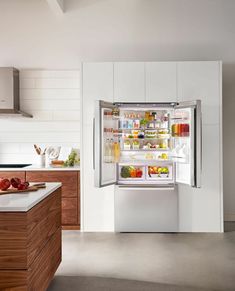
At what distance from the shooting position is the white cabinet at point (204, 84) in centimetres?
533

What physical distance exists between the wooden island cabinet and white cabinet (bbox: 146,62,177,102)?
151 centimetres

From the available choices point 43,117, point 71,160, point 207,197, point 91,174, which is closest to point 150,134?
point 91,174

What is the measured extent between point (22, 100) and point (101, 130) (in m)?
1.93

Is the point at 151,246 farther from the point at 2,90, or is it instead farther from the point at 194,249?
the point at 2,90

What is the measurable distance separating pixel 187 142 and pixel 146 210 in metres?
1.08

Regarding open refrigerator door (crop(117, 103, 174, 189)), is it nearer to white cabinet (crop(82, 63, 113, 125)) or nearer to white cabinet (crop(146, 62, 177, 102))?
white cabinet (crop(146, 62, 177, 102))

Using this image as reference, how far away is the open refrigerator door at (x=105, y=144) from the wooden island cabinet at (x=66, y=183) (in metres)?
0.56

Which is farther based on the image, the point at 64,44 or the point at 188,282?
the point at 64,44

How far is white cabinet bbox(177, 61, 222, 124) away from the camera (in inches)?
210

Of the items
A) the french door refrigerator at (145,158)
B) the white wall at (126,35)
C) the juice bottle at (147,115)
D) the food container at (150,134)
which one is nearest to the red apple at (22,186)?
the french door refrigerator at (145,158)

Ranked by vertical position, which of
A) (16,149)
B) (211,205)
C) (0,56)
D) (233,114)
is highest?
(0,56)

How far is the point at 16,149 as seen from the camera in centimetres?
624

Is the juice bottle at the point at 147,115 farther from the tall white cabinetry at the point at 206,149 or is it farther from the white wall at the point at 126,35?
the white wall at the point at 126,35

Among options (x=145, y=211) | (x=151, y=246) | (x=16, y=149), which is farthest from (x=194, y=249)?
(x=16, y=149)
